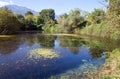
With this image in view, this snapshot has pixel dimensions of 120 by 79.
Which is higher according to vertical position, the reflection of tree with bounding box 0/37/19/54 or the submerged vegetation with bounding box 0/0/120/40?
the submerged vegetation with bounding box 0/0/120/40

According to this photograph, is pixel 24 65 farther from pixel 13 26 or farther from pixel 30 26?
pixel 30 26

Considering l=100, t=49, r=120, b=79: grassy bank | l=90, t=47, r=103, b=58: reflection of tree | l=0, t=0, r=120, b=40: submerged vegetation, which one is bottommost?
l=90, t=47, r=103, b=58: reflection of tree

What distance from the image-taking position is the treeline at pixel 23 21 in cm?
5599

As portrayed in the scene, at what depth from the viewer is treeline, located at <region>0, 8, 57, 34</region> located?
56.0 m

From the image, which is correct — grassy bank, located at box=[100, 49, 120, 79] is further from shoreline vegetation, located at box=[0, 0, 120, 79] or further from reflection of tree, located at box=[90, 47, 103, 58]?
reflection of tree, located at box=[90, 47, 103, 58]

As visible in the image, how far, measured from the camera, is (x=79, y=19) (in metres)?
73.3

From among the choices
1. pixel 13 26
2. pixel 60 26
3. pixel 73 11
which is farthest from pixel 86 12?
pixel 13 26

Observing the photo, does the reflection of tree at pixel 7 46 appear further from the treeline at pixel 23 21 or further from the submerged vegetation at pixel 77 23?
the treeline at pixel 23 21

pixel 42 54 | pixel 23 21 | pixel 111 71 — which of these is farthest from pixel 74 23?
pixel 111 71

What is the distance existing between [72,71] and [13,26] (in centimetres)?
4532

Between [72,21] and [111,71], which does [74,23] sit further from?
[111,71]

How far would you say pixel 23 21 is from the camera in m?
91.1

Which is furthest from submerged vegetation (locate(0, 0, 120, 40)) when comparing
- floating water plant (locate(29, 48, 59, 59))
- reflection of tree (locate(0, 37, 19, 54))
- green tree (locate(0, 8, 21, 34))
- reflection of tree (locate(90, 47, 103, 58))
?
reflection of tree (locate(0, 37, 19, 54))

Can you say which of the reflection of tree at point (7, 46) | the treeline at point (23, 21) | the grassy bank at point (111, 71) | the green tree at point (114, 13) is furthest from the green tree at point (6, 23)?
the grassy bank at point (111, 71)
